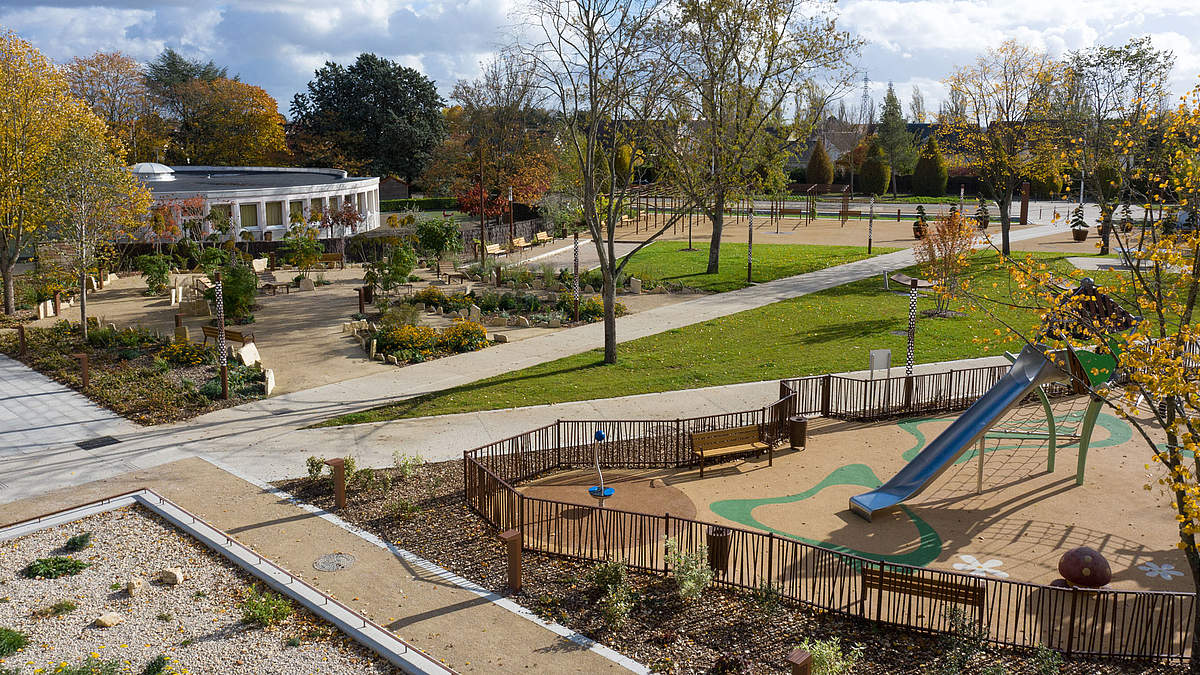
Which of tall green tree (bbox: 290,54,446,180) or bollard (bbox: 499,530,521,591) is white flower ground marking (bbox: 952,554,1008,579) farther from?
tall green tree (bbox: 290,54,446,180)

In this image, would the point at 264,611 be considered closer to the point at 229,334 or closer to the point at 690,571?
the point at 690,571

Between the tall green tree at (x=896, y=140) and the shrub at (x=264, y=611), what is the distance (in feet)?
234

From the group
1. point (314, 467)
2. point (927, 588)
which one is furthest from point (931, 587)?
point (314, 467)

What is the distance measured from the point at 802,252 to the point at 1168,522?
106ft

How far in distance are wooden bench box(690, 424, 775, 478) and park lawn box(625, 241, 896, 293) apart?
1865cm

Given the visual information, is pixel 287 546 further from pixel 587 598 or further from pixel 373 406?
pixel 373 406

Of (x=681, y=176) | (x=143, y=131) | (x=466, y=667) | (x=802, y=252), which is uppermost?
(x=143, y=131)

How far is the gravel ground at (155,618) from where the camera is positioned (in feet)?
34.5

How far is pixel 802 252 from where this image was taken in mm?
45375

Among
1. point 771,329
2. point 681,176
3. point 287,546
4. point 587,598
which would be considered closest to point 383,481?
point 287,546

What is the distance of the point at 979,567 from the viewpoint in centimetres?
1280

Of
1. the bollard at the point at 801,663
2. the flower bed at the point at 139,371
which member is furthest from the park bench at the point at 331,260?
the bollard at the point at 801,663

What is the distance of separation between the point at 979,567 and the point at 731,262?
97.9 feet

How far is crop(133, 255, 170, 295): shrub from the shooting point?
33.4 meters
